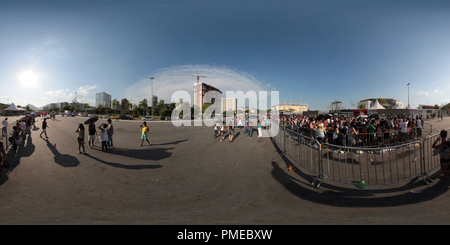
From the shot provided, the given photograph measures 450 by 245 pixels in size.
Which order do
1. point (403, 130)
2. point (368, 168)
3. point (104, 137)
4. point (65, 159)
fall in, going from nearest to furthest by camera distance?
point (368, 168) → point (65, 159) → point (104, 137) → point (403, 130)

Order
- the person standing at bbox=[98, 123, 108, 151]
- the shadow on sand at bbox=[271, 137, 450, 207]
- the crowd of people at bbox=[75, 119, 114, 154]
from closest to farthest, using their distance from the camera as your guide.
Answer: the shadow on sand at bbox=[271, 137, 450, 207] < the crowd of people at bbox=[75, 119, 114, 154] < the person standing at bbox=[98, 123, 108, 151]

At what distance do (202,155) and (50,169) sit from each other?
520 centimetres

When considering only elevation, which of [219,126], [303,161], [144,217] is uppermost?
[219,126]

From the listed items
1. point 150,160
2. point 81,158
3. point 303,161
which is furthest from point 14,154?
point 303,161

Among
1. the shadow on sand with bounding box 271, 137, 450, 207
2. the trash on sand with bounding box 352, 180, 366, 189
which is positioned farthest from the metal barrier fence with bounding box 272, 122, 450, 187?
the shadow on sand with bounding box 271, 137, 450, 207

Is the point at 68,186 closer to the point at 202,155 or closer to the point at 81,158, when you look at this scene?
the point at 81,158

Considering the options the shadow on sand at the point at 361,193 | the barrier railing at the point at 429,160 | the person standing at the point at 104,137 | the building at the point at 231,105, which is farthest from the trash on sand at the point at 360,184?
the building at the point at 231,105

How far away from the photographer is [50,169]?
5.15 meters

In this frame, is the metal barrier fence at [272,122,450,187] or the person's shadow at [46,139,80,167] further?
the person's shadow at [46,139,80,167]

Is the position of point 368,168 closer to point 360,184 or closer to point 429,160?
point 360,184

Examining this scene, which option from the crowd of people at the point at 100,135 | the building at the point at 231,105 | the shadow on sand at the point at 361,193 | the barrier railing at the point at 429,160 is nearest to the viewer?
the shadow on sand at the point at 361,193

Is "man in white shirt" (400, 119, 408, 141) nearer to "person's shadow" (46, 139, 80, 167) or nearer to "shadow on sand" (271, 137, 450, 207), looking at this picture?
"shadow on sand" (271, 137, 450, 207)

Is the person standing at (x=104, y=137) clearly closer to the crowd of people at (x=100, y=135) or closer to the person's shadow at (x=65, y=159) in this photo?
the crowd of people at (x=100, y=135)

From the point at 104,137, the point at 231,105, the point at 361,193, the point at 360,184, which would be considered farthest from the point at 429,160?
the point at 231,105
